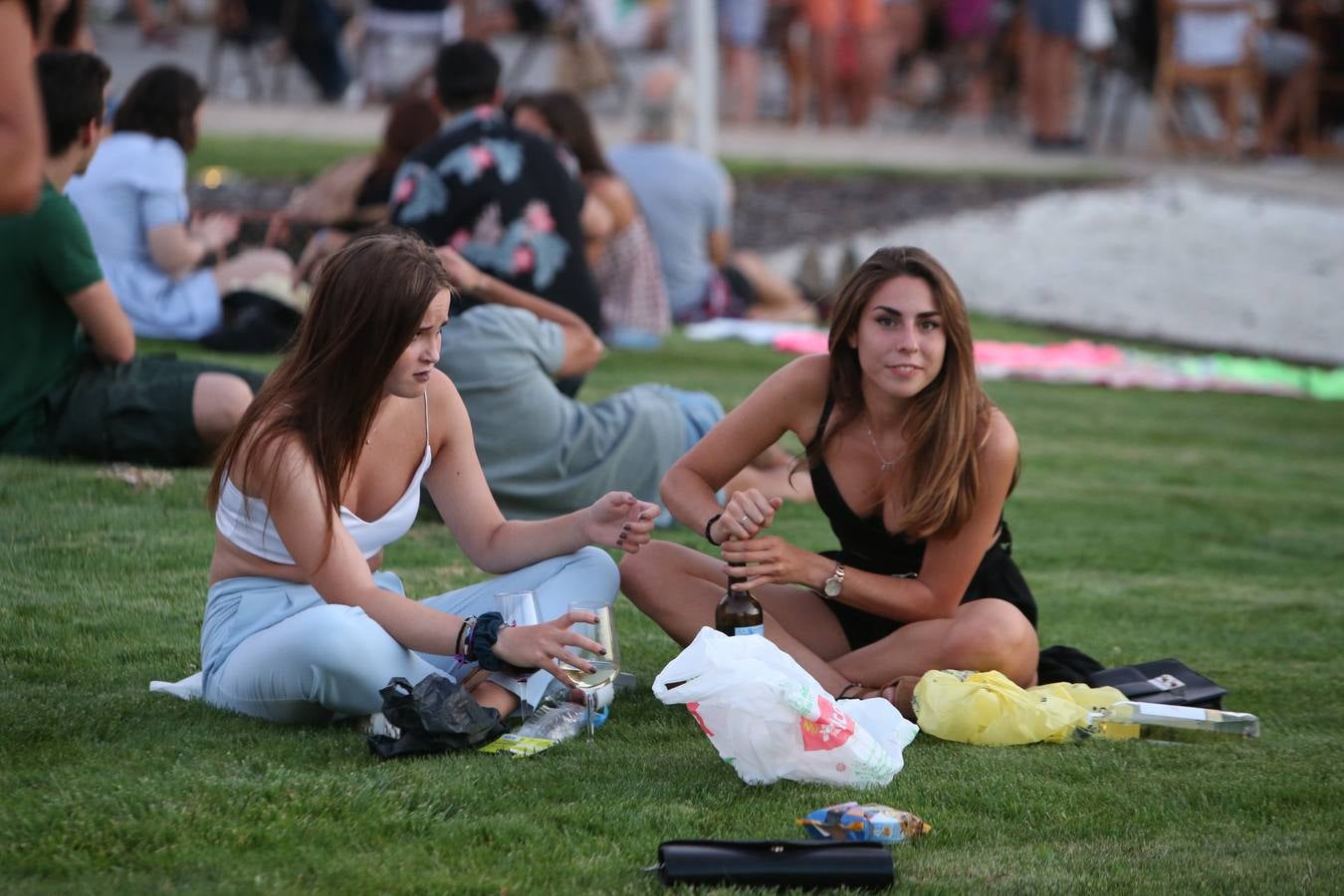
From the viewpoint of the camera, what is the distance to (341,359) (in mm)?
3631

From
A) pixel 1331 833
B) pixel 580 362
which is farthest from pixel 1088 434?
pixel 1331 833

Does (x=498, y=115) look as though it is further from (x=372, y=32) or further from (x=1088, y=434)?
(x=372, y=32)

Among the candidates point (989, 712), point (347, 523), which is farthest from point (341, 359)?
point (989, 712)

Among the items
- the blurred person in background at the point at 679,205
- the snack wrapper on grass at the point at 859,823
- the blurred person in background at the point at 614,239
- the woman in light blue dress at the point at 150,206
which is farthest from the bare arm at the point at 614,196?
the snack wrapper on grass at the point at 859,823

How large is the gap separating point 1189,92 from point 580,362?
15.7 metres

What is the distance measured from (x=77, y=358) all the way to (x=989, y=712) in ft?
11.8

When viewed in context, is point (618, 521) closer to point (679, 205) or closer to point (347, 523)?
point (347, 523)

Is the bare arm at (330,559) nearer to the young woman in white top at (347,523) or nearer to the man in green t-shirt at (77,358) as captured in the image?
the young woman in white top at (347,523)

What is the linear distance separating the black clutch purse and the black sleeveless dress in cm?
135

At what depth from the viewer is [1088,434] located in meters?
8.83

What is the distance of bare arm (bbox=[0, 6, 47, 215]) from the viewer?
273 centimetres

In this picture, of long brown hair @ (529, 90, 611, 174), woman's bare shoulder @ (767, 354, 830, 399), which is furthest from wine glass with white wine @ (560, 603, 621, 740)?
long brown hair @ (529, 90, 611, 174)

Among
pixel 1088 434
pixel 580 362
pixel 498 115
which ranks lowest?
pixel 1088 434

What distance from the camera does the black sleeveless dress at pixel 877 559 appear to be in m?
4.34
